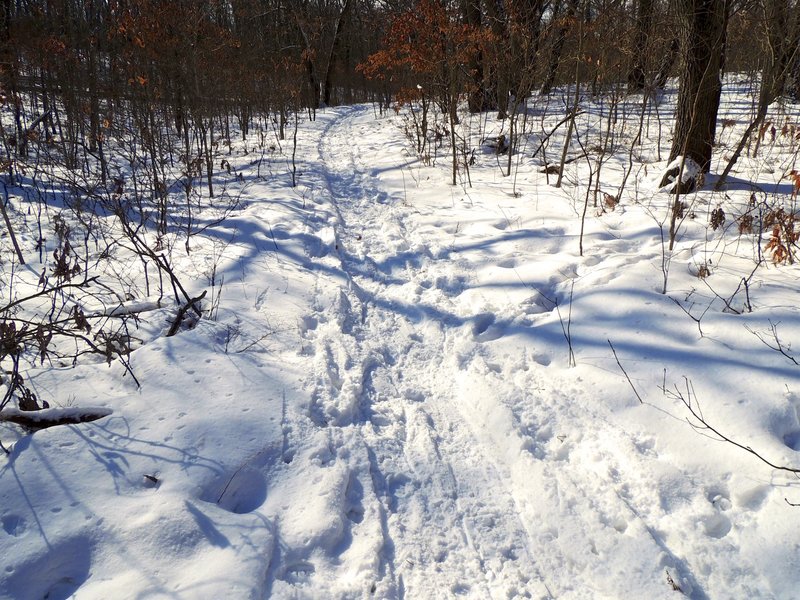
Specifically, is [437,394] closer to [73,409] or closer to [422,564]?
[422,564]

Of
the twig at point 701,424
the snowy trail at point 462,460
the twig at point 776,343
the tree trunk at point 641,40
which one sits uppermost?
the tree trunk at point 641,40

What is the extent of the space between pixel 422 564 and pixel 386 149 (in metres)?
9.97

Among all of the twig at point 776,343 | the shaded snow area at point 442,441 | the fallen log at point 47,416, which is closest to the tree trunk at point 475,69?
the shaded snow area at point 442,441

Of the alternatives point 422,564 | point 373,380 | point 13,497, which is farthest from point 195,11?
point 422,564

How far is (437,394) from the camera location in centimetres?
302

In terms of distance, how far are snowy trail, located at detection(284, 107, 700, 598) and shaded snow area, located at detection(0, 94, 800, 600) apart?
0.01m

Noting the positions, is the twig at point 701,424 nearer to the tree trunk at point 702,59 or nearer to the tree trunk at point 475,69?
the tree trunk at point 702,59

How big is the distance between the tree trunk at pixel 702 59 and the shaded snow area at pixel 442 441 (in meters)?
1.38

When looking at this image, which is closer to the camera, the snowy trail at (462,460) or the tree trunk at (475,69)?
the snowy trail at (462,460)

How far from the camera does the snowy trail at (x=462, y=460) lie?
192 centimetres

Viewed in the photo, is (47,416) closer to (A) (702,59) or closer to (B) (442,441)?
(B) (442,441)

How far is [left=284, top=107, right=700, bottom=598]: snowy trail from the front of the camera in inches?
75.5

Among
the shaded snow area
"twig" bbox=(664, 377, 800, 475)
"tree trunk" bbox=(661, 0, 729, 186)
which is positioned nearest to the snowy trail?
the shaded snow area

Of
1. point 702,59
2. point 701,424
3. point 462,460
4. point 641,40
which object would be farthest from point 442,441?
point 641,40
